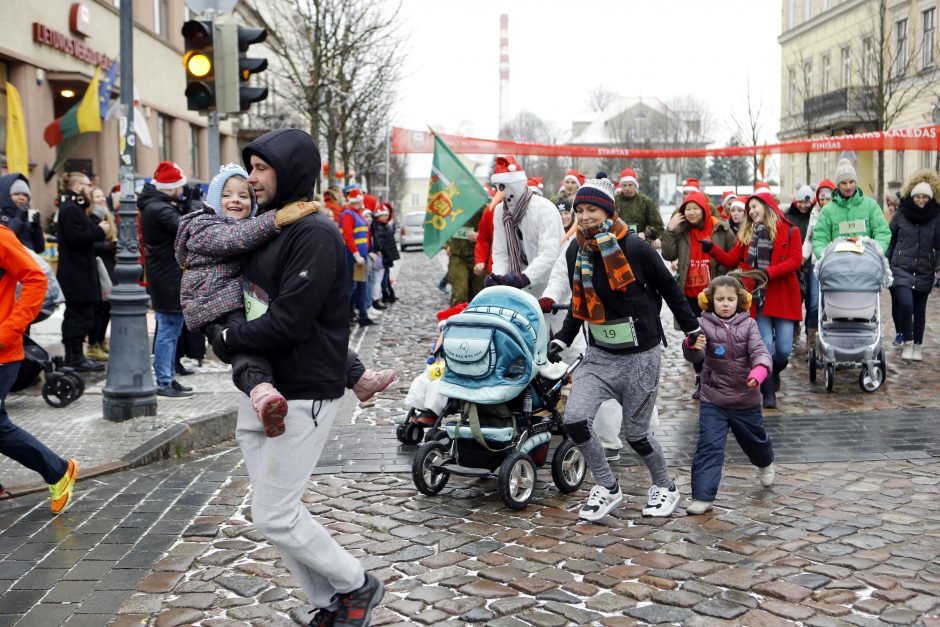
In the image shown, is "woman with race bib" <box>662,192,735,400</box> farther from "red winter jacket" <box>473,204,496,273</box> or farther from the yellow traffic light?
the yellow traffic light

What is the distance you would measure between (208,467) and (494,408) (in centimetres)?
229

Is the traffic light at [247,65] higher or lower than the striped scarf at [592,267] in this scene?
higher

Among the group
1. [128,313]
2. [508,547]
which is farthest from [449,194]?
[508,547]

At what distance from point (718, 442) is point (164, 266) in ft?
18.2

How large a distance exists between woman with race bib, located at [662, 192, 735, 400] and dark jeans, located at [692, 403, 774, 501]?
3166mm

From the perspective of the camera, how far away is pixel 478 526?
19.8ft

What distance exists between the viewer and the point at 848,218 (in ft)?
35.1

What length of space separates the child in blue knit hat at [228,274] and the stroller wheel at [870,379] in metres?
7.50

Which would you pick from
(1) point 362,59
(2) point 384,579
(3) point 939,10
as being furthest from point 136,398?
(3) point 939,10

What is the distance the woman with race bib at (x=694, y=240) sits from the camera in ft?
32.0

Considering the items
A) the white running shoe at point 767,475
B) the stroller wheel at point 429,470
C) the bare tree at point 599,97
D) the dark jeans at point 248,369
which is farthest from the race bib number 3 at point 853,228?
the bare tree at point 599,97

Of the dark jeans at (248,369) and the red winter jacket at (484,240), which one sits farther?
the red winter jacket at (484,240)

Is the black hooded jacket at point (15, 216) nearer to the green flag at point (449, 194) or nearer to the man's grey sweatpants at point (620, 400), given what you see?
the green flag at point (449, 194)

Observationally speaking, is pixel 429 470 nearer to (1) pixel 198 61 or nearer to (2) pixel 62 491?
(2) pixel 62 491
